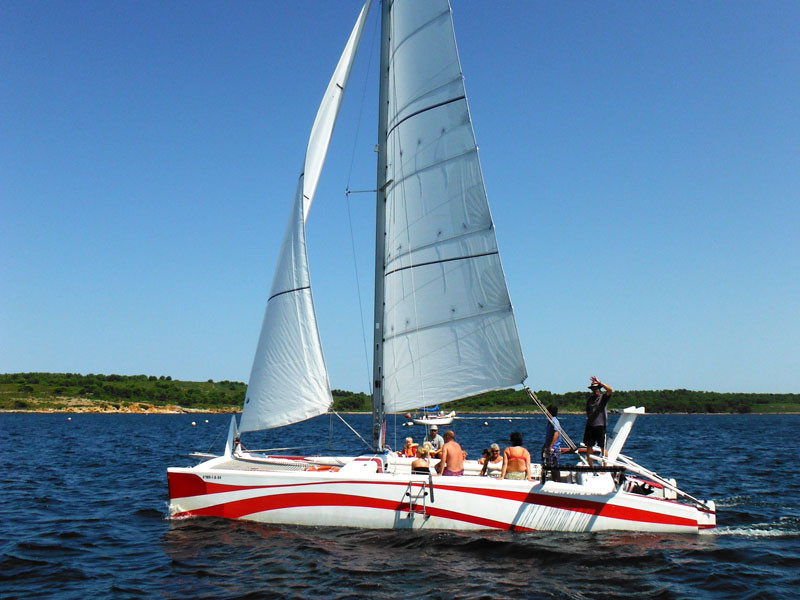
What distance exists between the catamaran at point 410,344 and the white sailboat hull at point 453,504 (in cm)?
3

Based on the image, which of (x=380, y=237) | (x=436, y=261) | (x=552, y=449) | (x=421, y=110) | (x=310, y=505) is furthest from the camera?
(x=380, y=237)

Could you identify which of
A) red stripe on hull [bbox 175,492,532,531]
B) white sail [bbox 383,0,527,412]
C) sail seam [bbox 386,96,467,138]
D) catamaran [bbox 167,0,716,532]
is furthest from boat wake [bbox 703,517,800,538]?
sail seam [bbox 386,96,467,138]

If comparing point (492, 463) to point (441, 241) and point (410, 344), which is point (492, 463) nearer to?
point (410, 344)

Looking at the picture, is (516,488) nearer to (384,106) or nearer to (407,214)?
(407,214)

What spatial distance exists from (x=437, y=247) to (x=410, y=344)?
2.29 m

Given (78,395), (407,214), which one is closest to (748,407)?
(78,395)

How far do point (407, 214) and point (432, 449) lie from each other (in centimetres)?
583

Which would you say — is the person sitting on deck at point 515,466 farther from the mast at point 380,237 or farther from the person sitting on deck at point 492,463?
the mast at point 380,237

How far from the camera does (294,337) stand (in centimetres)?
1355

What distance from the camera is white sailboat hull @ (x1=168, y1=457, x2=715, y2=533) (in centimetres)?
1166

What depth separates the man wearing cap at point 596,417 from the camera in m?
11.8

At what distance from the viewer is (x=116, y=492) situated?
17688mm

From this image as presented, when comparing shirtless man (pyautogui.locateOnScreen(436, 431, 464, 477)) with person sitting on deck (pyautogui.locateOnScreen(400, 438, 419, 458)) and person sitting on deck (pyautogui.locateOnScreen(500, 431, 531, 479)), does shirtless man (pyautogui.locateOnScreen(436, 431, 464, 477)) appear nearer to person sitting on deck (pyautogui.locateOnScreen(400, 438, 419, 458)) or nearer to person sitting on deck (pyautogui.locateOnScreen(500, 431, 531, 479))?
person sitting on deck (pyautogui.locateOnScreen(500, 431, 531, 479))

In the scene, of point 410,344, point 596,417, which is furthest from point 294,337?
point 596,417
